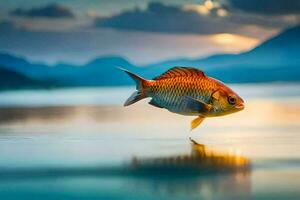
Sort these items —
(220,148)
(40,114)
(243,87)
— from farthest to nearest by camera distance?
(243,87) → (40,114) → (220,148)

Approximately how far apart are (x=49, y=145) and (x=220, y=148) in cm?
72

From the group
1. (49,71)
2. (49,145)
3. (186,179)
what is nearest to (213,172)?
(186,179)

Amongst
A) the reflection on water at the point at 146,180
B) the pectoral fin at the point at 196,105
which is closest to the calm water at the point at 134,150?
the reflection on water at the point at 146,180

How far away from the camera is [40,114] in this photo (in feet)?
13.8

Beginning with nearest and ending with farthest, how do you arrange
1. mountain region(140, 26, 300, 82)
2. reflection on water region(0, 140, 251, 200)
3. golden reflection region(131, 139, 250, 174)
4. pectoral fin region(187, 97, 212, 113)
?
1. reflection on water region(0, 140, 251, 200)
2. golden reflection region(131, 139, 250, 174)
3. pectoral fin region(187, 97, 212, 113)
4. mountain region(140, 26, 300, 82)

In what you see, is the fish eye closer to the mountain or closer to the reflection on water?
the reflection on water

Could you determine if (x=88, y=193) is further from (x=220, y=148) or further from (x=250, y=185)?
(x=220, y=148)

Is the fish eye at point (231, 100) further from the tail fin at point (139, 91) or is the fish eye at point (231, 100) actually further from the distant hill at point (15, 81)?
the distant hill at point (15, 81)

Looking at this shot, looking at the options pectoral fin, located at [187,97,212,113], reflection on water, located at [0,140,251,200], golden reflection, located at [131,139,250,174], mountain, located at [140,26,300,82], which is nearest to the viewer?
reflection on water, located at [0,140,251,200]

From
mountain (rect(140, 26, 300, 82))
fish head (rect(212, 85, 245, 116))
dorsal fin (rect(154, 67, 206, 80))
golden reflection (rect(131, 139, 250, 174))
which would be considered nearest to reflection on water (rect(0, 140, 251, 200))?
golden reflection (rect(131, 139, 250, 174))

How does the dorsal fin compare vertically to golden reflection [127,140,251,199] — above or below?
above

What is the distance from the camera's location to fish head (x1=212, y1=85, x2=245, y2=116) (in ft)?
8.92

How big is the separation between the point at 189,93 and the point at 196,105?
0.05 meters

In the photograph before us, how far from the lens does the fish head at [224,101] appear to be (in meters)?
2.72
